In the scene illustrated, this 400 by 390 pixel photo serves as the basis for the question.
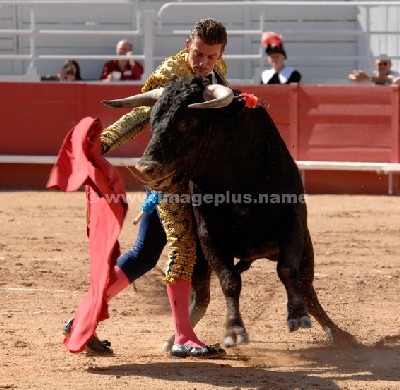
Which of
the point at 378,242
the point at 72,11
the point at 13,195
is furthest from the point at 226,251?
the point at 72,11

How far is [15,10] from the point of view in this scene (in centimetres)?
1192

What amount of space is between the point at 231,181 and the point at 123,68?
22.0 feet

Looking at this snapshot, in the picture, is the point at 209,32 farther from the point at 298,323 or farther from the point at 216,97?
the point at 298,323

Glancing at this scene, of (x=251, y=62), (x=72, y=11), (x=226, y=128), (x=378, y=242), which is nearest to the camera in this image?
(x=226, y=128)

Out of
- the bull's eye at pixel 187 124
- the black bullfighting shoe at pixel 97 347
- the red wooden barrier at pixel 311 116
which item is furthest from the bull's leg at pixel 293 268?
the red wooden barrier at pixel 311 116

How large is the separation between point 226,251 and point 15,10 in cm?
860

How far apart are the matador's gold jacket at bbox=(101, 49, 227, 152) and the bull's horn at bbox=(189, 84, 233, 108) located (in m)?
0.25

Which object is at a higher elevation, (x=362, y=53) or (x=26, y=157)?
(x=362, y=53)

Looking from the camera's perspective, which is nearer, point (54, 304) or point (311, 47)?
point (54, 304)

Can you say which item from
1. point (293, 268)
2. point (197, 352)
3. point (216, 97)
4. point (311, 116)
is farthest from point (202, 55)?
point (311, 116)

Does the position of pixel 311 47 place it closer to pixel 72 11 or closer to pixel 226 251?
pixel 72 11

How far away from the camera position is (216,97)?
12.0 feet

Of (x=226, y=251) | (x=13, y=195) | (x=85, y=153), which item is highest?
(x=85, y=153)

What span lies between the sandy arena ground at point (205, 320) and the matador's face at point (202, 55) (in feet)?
3.48
